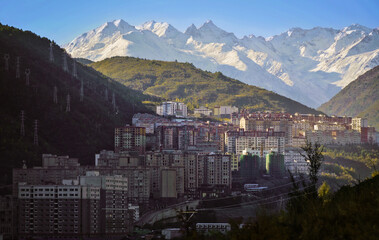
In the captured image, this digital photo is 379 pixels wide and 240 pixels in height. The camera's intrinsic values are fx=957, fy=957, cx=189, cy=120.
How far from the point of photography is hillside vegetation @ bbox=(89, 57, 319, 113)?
3944 inches

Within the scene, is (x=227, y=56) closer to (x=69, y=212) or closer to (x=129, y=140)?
(x=129, y=140)

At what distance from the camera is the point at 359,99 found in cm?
12269

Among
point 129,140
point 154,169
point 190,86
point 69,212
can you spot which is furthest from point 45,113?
point 190,86

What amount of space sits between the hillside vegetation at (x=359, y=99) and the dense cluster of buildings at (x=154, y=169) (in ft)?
96.3

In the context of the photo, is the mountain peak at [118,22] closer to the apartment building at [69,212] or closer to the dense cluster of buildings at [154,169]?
the dense cluster of buildings at [154,169]

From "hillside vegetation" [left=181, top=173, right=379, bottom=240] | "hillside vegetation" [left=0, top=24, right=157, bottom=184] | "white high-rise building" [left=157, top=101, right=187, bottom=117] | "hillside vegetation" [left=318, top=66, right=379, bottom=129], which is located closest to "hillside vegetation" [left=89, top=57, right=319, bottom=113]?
"white high-rise building" [left=157, top=101, right=187, bottom=117]

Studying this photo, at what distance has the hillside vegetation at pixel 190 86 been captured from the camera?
10019 centimetres

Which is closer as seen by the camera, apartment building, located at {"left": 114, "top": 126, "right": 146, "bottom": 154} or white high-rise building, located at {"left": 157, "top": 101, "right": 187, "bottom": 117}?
apartment building, located at {"left": 114, "top": 126, "right": 146, "bottom": 154}

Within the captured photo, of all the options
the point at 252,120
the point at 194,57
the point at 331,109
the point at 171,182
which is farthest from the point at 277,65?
the point at 171,182

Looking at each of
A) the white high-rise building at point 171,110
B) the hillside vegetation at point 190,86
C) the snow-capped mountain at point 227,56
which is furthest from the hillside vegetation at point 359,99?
the white high-rise building at point 171,110

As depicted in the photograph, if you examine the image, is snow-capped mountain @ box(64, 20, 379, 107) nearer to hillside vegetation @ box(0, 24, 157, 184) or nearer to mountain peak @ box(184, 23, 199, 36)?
mountain peak @ box(184, 23, 199, 36)

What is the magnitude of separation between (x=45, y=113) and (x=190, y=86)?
5449 cm

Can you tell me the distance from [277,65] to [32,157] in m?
146

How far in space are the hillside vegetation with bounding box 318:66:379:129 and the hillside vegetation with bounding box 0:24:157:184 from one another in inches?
2102
